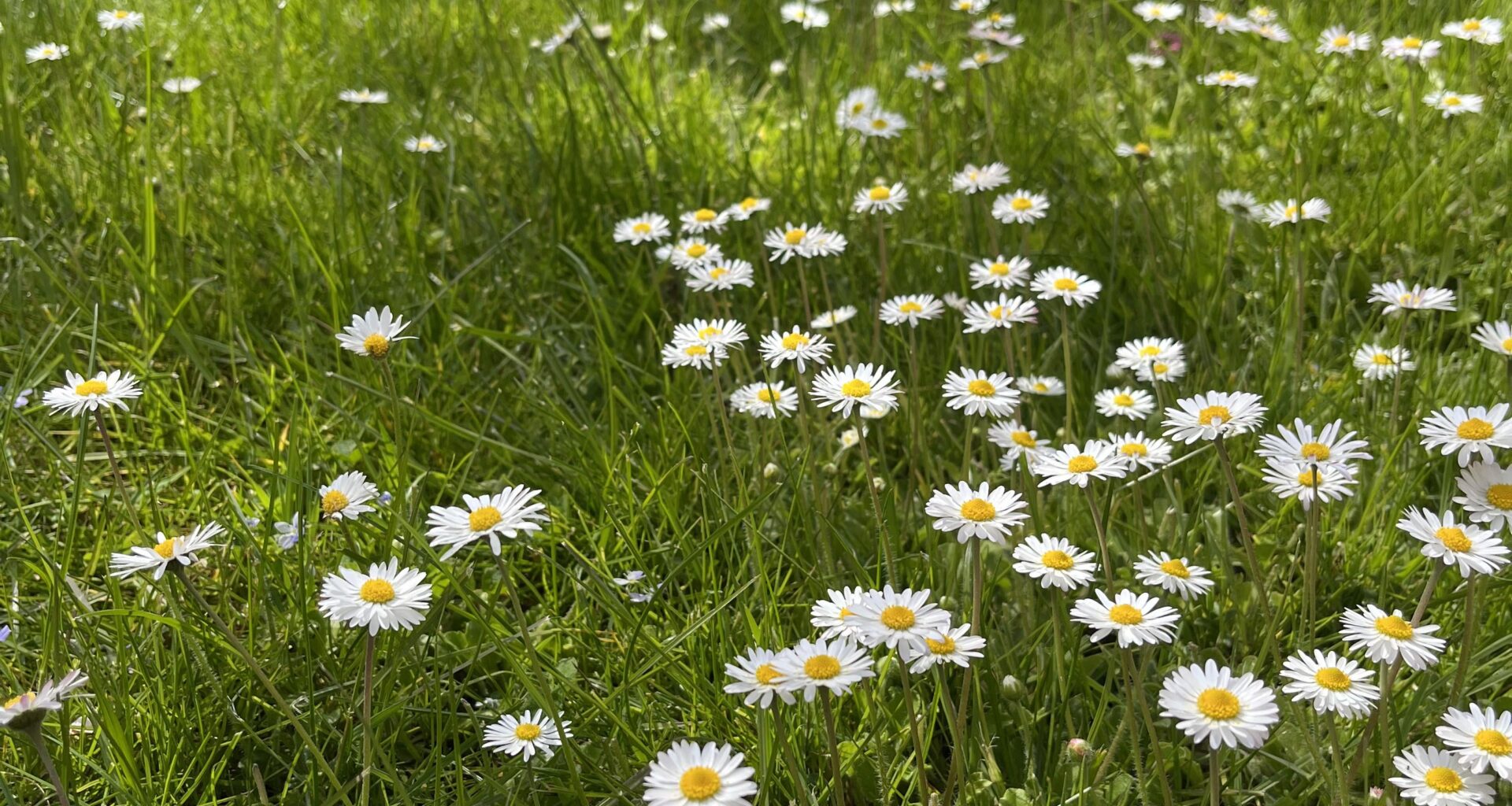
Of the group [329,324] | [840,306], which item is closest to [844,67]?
[840,306]

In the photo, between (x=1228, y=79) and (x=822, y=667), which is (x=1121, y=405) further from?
(x=1228, y=79)

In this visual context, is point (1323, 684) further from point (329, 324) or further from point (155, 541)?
point (329, 324)

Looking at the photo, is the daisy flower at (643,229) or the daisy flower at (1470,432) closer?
the daisy flower at (1470,432)

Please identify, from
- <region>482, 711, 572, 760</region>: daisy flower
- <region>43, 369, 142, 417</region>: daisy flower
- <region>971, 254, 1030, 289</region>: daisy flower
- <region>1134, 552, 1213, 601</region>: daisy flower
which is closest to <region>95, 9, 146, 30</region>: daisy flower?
<region>43, 369, 142, 417</region>: daisy flower

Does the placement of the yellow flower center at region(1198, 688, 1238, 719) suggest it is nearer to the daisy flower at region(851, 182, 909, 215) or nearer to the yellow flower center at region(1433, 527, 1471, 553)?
the yellow flower center at region(1433, 527, 1471, 553)

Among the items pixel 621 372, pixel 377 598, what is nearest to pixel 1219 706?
pixel 377 598

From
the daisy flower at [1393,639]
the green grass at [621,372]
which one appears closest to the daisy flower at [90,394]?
the green grass at [621,372]

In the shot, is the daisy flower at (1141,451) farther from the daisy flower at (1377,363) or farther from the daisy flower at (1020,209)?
the daisy flower at (1020,209)

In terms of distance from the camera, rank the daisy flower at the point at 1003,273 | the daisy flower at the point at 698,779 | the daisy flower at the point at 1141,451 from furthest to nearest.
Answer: the daisy flower at the point at 1003,273
the daisy flower at the point at 1141,451
the daisy flower at the point at 698,779
